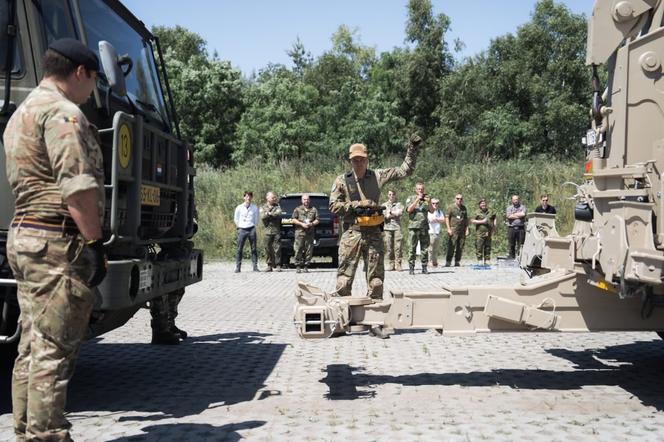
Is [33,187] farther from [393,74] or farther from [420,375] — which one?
[393,74]

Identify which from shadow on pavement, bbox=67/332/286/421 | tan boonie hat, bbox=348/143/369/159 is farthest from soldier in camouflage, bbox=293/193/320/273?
tan boonie hat, bbox=348/143/369/159

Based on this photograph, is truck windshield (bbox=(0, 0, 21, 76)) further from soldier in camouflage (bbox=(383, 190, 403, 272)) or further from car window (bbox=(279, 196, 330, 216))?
car window (bbox=(279, 196, 330, 216))

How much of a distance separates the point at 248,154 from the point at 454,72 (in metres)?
14.4

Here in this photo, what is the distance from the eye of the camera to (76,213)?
342 cm

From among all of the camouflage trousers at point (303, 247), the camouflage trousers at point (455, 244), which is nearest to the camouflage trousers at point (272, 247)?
the camouflage trousers at point (303, 247)

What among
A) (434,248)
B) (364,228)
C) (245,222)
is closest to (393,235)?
(434,248)

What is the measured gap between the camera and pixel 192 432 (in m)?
4.48

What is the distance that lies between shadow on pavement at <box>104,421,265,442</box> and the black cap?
2.25m

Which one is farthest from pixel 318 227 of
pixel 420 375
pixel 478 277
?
pixel 420 375

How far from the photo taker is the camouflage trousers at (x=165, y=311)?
7.08 m

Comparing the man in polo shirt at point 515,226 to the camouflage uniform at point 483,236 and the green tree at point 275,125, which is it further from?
the green tree at point 275,125

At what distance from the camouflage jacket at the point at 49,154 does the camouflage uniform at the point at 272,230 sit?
14.1 m

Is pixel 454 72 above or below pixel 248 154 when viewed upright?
above

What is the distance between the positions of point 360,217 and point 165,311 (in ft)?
7.42
